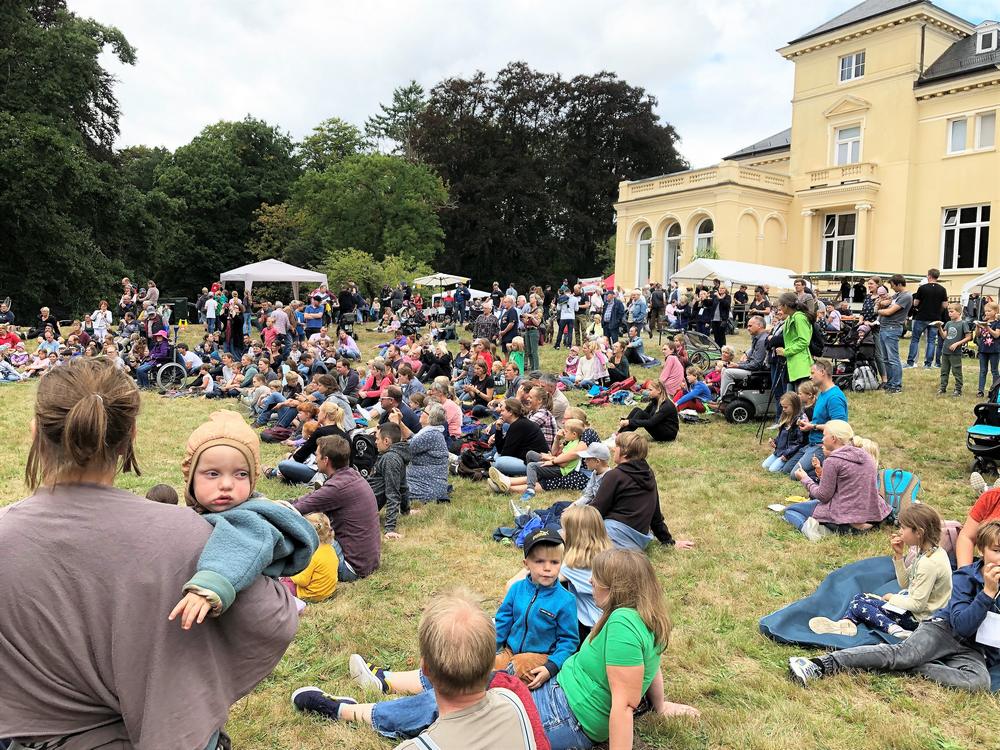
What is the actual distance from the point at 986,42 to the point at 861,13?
15.7 feet

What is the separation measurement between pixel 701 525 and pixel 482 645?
494 centimetres

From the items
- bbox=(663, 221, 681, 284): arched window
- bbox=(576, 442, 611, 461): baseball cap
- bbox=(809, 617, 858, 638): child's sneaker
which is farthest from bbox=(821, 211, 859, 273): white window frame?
bbox=(809, 617, 858, 638): child's sneaker

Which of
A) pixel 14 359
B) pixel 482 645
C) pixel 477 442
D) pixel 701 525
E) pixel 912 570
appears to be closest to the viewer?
pixel 482 645

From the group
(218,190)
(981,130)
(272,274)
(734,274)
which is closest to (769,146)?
(981,130)

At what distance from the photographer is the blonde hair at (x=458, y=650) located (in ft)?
7.14

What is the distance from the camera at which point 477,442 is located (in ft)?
31.5

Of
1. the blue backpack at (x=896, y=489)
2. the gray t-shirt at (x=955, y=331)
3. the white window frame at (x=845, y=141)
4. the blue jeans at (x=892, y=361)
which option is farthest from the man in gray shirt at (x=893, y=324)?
the white window frame at (x=845, y=141)

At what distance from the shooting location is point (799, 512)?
21.7 feet

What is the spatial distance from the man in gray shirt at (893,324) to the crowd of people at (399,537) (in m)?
0.06

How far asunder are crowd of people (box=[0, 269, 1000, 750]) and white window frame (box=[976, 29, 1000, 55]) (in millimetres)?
22184

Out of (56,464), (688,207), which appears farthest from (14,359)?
(688,207)

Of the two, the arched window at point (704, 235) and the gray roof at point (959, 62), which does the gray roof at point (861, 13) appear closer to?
the gray roof at point (959, 62)

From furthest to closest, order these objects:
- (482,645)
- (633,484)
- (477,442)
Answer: (477,442)
(633,484)
(482,645)

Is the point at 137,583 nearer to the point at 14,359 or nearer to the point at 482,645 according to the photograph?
the point at 482,645
